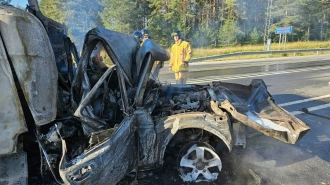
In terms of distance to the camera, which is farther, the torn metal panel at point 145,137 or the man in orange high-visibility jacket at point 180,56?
the man in orange high-visibility jacket at point 180,56

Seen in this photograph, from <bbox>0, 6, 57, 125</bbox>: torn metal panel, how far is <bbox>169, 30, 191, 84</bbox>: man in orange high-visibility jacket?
4.58 metres

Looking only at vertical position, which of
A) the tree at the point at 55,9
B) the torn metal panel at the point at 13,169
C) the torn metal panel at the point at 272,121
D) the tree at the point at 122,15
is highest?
the tree at the point at 122,15

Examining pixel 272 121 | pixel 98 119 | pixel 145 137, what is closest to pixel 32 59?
pixel 98 119

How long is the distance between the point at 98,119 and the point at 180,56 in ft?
14.7

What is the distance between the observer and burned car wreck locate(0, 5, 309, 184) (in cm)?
220

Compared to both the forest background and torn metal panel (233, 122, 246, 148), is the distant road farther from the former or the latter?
the forest background

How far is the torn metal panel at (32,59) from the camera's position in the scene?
83.4 inches

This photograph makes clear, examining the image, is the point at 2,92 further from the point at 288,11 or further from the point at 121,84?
the point at 288,11

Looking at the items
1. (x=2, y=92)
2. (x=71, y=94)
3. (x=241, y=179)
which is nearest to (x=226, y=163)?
(x=241, y=179)

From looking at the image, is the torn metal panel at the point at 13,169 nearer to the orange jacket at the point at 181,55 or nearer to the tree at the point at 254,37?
the orange jacket at the point at 181,55

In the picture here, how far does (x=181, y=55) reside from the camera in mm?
6766

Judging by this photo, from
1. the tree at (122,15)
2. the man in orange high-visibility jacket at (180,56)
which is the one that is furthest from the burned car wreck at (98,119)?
the tree at (122,15)

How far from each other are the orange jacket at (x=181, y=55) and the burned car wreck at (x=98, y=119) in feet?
10.9

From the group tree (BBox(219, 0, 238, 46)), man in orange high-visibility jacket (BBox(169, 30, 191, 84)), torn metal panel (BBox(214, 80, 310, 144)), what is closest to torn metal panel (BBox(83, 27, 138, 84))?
torn metal panel (BBox(214, 80, 310, 144))
